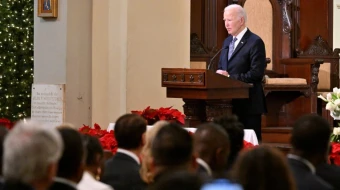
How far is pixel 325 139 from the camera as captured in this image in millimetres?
3396

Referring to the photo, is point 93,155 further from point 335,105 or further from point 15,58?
point 15,58

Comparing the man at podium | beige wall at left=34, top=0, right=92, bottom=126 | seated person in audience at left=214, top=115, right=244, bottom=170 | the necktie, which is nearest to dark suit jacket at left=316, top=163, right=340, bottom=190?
seated person in audience at left=214, top=115, right=244, bottom=170

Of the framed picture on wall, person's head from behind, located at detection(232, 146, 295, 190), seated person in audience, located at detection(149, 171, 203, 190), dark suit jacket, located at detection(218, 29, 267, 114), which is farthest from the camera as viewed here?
the framed picture on wall

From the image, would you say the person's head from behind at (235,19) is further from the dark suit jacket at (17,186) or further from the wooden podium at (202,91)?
the dark suit jacket at (17,186)

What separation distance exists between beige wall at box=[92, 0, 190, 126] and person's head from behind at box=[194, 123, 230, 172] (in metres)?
5.38

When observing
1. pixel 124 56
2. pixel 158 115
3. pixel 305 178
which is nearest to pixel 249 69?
pixel 158 115

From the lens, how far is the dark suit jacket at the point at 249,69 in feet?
22.1

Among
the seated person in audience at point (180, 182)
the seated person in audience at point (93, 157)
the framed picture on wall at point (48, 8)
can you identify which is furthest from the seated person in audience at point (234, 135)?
the framed picture on wall at point (48, 8)

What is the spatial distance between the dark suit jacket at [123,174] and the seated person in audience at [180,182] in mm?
1502

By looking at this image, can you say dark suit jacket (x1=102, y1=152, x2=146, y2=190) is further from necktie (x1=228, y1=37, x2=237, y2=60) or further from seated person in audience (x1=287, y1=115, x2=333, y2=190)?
necktie (x1=228, y1=37, x2=237, y2=60)

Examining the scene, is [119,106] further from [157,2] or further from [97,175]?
[97,175]

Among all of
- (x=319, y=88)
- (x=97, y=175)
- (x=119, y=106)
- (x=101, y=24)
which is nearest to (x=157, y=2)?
(x=101, y=24)

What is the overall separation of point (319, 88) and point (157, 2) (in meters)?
3.73

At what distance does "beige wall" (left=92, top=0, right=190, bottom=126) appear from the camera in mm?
8750
